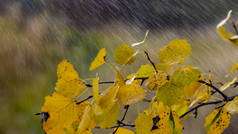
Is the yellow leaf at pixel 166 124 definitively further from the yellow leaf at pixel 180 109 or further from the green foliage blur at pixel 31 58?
the green foliage blur at pixel 31 58

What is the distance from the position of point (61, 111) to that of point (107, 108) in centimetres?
4

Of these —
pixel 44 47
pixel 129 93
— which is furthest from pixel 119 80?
pixel 44 47

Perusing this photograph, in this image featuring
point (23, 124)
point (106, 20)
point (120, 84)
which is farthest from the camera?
point (106, 20)

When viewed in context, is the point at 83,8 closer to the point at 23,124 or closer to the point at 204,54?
the point at 23,124

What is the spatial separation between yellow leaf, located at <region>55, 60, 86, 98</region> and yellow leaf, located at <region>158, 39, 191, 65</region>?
0.06 meters

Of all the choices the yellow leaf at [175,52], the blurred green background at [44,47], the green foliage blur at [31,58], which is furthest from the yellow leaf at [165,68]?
the green foliage blur at [31,58]

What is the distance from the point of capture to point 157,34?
1539 mm

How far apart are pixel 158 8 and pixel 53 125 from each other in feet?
5.74

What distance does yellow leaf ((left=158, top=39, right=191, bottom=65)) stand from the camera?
0.18 meters

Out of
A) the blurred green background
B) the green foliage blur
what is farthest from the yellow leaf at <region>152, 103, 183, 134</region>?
the green foliage blur

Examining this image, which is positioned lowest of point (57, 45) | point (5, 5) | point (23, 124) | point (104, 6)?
point (23, 124)

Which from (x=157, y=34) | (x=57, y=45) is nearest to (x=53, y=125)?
(x=157, y=34)

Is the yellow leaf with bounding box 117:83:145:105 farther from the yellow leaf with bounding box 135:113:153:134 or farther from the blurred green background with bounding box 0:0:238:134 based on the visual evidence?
the blurred green background with bounding box 0:0:238:134

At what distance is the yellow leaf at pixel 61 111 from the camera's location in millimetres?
201
